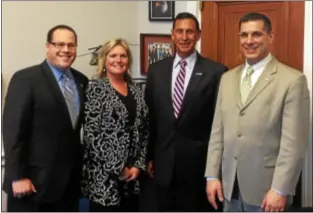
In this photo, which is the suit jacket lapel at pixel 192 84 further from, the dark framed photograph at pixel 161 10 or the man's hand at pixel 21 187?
the dark framed photograph at pixel 161 10

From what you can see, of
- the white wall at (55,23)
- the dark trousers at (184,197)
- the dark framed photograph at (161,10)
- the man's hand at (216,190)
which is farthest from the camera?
the dark framed photograph at (161,10)

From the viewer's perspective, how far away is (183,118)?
106 inches

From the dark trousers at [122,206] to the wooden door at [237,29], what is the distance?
0.88 metres

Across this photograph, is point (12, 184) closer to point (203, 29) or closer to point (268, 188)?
point (268, 188)

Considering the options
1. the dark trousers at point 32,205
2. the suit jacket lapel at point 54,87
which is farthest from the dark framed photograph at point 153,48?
the dark trousers at point 32,205

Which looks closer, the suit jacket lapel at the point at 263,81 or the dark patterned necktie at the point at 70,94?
the suit jacket lapel at the point at 263,81

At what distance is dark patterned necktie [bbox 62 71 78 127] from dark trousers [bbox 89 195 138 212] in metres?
0.46

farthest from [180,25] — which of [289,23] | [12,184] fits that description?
[12,184]

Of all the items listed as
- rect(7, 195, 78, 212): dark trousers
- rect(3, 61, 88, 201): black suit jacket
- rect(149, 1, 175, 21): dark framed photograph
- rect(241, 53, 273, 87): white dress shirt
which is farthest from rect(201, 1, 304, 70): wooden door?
rect(7, 195, 78, 212): dark trousers

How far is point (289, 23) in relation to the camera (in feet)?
9.14

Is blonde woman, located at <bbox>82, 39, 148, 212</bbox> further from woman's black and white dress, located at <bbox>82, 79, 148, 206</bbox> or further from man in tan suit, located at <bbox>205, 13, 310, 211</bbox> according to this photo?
man in tan suit, located at <bbox>205, 13, 310, 211</bbox>

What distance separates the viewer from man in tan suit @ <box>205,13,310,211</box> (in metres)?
2.16

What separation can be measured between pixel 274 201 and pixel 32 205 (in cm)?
Answer: 122

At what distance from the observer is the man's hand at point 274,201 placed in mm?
2182
